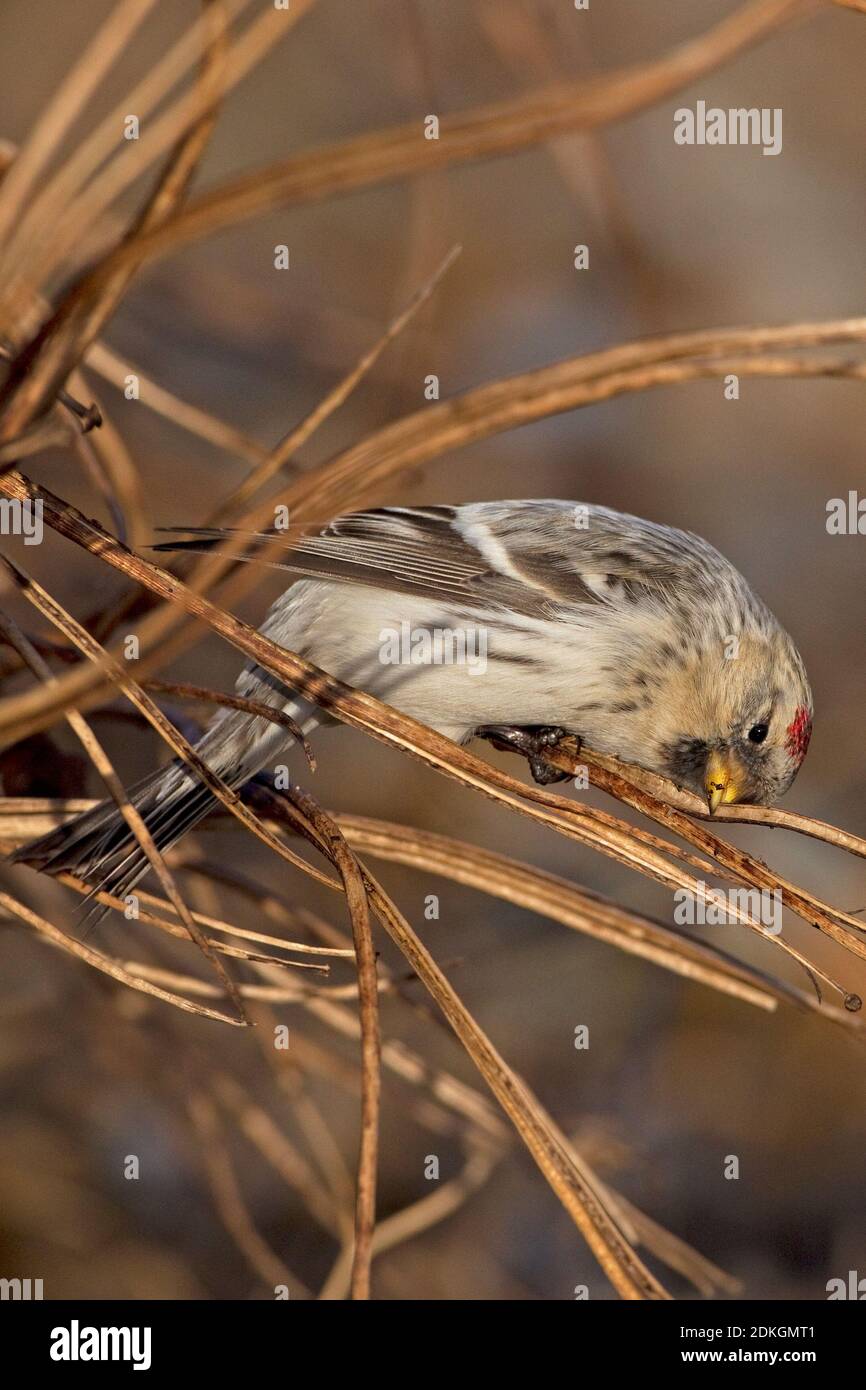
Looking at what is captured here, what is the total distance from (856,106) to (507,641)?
3.36m

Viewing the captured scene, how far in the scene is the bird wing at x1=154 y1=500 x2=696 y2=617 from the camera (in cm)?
256

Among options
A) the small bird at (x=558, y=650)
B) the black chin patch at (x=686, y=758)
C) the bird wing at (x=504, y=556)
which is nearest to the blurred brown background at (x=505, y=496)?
the bird wing at (x=504, y=556)

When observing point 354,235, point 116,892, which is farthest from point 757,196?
point 116,892

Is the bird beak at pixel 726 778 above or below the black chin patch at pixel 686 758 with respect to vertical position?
below

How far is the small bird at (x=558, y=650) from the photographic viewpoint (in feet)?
→ 7.97

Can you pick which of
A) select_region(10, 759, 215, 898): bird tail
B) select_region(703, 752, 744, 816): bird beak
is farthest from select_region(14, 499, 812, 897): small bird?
select_region(10, 759, 215, 898): bird tail

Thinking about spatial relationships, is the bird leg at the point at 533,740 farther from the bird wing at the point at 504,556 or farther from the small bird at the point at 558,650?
the bird wing at the point at 504,556

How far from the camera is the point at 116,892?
62.8 inches

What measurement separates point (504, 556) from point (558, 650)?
298 millimetres

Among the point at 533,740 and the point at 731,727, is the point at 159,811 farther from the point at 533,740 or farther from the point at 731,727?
the point at 731,727

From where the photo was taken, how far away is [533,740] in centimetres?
248

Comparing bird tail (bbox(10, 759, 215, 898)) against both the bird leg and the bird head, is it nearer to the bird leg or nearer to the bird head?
the bird leg

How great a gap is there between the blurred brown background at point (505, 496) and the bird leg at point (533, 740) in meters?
0.43

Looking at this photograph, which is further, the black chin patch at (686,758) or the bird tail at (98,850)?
the black chin patch at (686,758)
